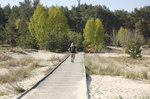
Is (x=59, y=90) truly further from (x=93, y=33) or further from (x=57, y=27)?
(x=93, y=33)

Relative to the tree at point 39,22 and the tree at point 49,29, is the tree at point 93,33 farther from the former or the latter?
the tree at point 39,22

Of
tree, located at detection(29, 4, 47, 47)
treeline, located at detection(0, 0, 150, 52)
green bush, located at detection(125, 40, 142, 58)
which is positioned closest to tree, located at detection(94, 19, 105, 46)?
treeline, located at detection(0, 0, 150, 52)

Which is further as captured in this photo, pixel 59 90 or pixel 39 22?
pixel 39 22

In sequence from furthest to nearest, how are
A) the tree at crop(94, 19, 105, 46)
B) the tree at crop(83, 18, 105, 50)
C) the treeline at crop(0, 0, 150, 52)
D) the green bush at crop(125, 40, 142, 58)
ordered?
the tree at crop(94, 19, 105, 46) < the tree at crop(83, 18, 105, 50) < the treeline at crop(0, 0, 150, 52) < the green bush at crop(125, 40, 142, 58)

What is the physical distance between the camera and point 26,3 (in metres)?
71.4

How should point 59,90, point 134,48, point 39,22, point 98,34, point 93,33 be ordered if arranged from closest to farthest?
point 59,90
point 134,48
point 39,22
point 93,33
point 98,34

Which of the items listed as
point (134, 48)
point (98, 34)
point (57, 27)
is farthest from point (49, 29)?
point (98, 34)

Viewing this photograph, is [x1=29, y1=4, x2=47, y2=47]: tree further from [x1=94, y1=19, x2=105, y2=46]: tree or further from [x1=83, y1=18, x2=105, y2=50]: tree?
[x1=94, y1=19, x2=105, y2=46]: tree

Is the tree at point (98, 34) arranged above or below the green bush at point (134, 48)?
above

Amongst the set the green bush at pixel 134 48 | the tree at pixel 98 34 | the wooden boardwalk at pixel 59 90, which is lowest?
the wooden boardwalk at pixel 59 90

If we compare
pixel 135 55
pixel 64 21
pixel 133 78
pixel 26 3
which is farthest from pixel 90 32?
pixel 133 78

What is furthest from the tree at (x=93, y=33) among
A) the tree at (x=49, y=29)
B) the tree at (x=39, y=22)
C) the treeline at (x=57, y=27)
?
the tree at (x=39, y=22)

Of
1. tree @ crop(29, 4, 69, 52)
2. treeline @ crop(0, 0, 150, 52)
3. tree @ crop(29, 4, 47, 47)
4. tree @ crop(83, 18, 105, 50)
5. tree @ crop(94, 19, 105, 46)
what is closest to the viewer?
tree @ crop(29, 4, 69, 52)

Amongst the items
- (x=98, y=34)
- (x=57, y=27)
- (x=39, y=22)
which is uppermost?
(x=39, y=22)
